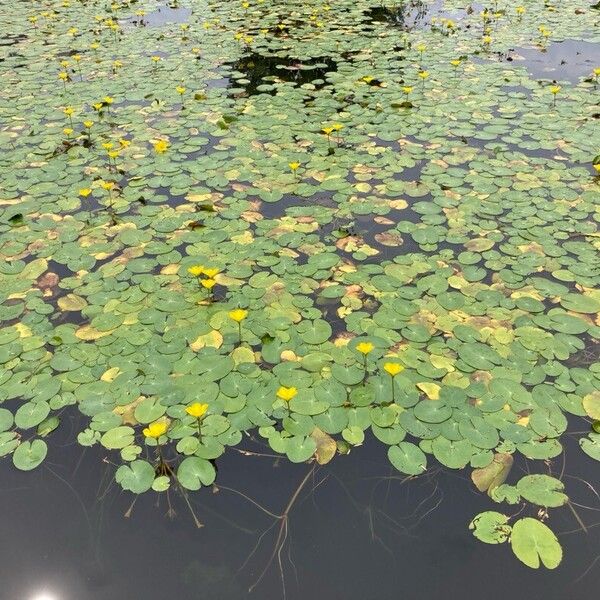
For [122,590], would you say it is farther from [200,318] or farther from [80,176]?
[80,176]

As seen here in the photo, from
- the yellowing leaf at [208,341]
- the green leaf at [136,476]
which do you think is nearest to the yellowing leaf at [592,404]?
the yellowing leaf at [208,341]

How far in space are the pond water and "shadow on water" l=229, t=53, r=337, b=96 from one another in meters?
0.64

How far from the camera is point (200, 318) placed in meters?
3.07

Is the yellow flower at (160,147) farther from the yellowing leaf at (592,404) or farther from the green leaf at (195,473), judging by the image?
the yellowing leaf at (592,404)

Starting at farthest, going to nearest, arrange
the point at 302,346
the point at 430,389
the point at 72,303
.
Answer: the point at 72,303, the point at 302,346, the point at 430,389

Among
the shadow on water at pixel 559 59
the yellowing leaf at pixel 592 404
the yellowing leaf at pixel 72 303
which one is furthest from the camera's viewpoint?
the shadow on water at pixel 559 59

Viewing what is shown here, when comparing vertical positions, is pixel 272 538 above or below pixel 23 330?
below

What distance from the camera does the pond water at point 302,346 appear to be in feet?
6.57

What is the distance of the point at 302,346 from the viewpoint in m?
2.85

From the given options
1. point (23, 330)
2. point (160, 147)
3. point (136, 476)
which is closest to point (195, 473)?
point (136, 476)

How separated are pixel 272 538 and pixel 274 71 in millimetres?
6374

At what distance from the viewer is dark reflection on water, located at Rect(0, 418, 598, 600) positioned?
190 centimetres

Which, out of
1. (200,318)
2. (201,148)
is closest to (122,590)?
(200,318)

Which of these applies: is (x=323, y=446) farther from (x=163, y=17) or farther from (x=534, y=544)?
(x=163, y=17)
